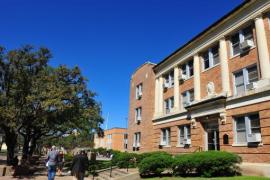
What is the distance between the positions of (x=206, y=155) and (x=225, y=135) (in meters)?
4.05

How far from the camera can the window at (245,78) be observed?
697 inches

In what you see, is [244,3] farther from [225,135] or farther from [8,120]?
[8,120]

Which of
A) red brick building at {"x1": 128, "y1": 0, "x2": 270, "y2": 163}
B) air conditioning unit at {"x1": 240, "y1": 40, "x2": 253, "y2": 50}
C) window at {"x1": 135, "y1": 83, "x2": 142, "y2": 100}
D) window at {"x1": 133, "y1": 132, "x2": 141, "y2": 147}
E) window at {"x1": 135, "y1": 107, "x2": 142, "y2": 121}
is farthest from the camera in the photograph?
window at {"x1": 135, "y1": 83, "x2": 142, "y2": 100}

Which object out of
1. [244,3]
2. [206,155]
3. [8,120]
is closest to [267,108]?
[206,155]

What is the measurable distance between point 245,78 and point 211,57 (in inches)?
174

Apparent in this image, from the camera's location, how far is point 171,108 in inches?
1083

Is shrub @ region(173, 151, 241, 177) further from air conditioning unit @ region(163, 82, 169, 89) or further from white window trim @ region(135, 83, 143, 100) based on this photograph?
white window trim @ region(135, 83, 143, 100)

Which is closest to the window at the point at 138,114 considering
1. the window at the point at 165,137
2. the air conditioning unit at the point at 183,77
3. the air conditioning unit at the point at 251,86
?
the window at the point at 165,137

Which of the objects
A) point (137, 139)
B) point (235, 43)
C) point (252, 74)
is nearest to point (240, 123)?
point (252, 74)

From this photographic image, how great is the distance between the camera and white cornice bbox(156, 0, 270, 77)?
58.3 ft

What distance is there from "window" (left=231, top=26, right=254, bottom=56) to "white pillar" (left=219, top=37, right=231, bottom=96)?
571 millimetres

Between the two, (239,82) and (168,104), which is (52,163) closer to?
(239,82)

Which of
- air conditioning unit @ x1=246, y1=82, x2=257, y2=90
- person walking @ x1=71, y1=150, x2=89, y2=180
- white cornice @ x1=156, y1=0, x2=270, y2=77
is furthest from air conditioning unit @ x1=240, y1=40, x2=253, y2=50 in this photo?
person walking @ x1=71, y1=150, x2=89, y2=180

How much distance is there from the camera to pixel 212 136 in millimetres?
20906
